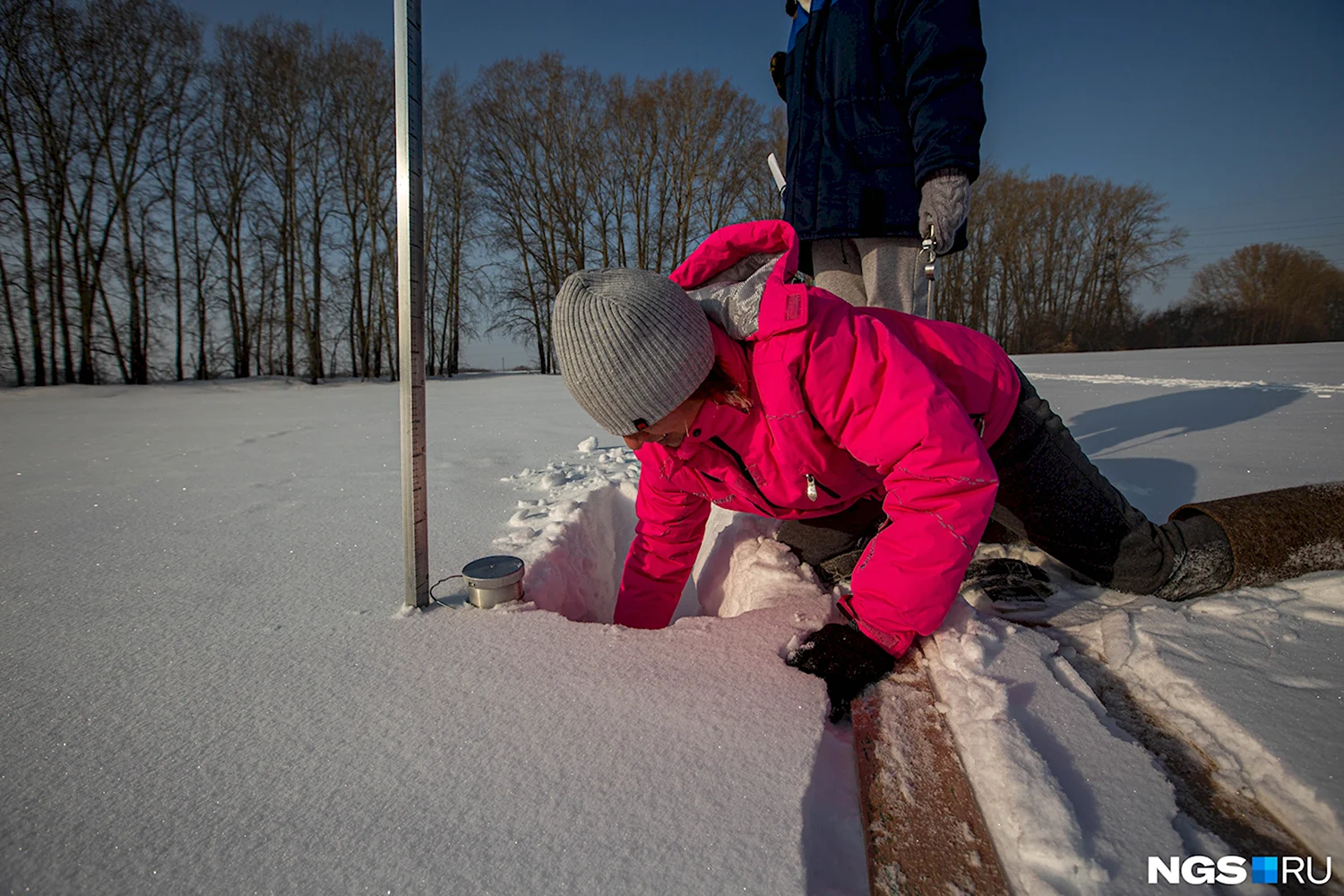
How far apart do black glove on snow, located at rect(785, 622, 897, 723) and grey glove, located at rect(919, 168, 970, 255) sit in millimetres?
1323

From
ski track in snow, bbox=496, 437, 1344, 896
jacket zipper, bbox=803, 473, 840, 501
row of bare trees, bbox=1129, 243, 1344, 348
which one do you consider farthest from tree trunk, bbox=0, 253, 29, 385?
row of bare trees, bbox=1129, 243, 1344, 348

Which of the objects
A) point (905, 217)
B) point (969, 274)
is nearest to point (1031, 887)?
point (905, 217)

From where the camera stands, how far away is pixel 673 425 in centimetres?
136

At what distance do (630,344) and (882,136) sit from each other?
1.40 metres

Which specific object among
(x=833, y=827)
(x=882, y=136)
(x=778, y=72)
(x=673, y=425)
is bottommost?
(x=833, y=827)

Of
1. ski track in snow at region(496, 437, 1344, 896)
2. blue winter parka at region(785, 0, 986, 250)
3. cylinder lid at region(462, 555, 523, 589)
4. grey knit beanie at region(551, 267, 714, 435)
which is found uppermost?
blue winter parka at region(785, 0, 986, 250)

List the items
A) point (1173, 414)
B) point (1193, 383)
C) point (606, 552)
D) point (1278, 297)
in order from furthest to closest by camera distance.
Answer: point (1278, 297), point (1193, 383), point (1173, 414), point (606, 552)

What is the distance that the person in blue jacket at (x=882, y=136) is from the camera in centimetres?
188

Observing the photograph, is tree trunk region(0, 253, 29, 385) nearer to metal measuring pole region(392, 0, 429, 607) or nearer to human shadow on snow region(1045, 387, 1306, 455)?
metal measuring pole region(392, 0, 429, 607)

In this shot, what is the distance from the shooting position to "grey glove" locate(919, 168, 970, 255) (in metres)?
1.88

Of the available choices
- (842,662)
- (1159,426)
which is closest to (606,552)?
(842,662)

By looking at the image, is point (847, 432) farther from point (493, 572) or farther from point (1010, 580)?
point (493, 572)

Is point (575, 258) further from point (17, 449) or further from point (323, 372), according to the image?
point (17, 449)

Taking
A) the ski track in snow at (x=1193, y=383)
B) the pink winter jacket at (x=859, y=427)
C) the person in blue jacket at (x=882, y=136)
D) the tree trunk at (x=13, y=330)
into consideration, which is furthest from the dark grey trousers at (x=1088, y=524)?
the tree trunk at (x=13, y=330)
